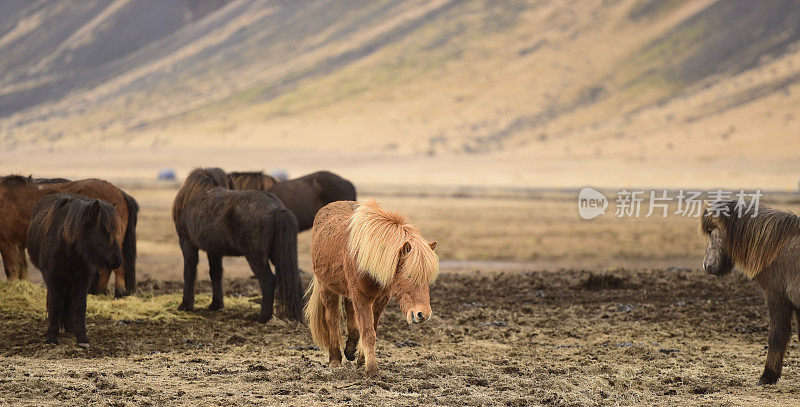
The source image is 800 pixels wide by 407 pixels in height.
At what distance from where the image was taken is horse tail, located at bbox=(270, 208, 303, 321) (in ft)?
32.7

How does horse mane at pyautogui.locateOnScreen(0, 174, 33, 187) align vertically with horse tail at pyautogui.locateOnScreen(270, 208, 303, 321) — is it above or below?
above

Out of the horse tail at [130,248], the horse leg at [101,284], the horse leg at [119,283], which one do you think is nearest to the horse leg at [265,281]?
the horse tail at [130,248]

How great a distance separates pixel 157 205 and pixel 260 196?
2109cm

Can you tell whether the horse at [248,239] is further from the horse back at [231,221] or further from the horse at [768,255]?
the horse at [768,255]

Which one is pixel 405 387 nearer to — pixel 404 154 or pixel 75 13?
pixel 404 154

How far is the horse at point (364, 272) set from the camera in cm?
682

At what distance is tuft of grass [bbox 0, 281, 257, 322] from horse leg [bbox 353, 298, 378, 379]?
362 centimetres

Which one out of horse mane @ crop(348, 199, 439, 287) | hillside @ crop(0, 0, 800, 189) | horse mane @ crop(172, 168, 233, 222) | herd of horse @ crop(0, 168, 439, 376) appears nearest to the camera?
horse mane @ crop(348, 199, 439, 287)

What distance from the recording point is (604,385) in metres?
7.46

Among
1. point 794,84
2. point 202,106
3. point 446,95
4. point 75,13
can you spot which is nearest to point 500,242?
point 794,84

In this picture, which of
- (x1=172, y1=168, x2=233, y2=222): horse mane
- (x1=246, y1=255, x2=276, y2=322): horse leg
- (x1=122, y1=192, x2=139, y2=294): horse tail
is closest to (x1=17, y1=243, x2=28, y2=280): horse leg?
(x1=122, y1=192, x2=139, y2=294): horse tail

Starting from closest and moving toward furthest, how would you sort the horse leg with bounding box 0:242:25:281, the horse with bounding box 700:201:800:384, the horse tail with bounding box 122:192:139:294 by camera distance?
1. the horse with bounding box 700:201:800:384
2. the horse tail with bounding box 122:192:139:294
3. the horse leg with bounding box 0:242:25:281

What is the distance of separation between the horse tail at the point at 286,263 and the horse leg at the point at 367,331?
2700 millimetres

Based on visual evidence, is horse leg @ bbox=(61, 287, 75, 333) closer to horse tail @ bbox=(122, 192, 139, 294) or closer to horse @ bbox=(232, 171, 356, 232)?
horse tail @ bbox=(122, 192, 139, 294)
